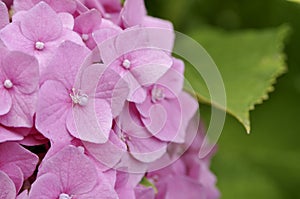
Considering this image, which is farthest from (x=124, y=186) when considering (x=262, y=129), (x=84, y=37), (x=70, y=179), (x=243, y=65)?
(x=262, y=129)

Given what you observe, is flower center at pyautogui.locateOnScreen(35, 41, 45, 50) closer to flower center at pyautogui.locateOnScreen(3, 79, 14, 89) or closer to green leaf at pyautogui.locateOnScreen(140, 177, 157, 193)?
flower center at pyautogui.locateOnScreen(3, 79, 14, 89)

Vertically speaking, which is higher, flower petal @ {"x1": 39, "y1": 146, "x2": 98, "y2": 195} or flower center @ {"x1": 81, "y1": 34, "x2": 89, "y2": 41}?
flower center @ {"x1": 81, "y1": 34, "x2": 89, "y2": 41}

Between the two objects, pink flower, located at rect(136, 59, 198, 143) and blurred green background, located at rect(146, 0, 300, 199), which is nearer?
pink flower, located at rect(136, 59, 198, 143)

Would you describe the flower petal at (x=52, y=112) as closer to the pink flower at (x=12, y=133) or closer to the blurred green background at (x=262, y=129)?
the pink flower at (x=12, y=133)

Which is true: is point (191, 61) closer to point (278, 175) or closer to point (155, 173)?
point (155, 173)

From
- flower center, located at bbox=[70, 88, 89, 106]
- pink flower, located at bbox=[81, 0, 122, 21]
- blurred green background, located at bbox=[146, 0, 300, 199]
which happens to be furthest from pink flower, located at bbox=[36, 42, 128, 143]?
blurred green background, located at bbox=[146, 0, 300, 199]

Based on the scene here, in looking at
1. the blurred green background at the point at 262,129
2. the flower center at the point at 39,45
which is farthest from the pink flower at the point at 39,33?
the blurred green background at the point at 262,129

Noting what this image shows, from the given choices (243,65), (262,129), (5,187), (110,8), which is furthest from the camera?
(262,129)

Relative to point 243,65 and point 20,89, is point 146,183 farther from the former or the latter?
point 243,65
